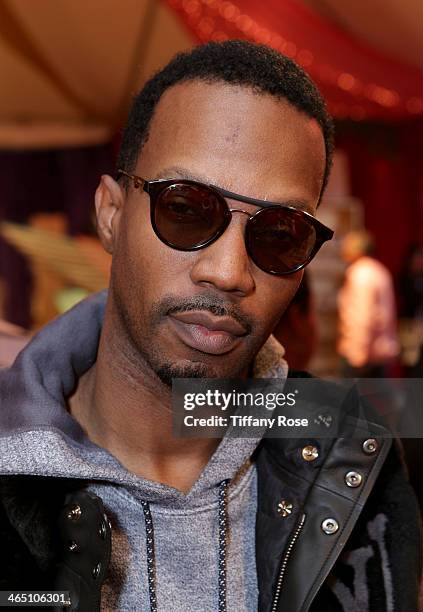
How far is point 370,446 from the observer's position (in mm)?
1212

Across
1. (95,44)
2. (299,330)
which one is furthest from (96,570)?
(95,44)

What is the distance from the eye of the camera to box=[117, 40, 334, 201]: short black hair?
3.78ft

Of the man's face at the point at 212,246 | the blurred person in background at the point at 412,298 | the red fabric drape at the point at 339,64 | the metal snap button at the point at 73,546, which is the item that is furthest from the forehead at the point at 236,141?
the blurred person in background at the point at 412,298

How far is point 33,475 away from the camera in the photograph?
1.10 metres

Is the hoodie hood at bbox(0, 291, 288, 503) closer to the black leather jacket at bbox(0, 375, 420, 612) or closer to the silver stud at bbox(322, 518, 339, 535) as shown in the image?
the black leather jacket at bbox(0, 375, 420, 612)

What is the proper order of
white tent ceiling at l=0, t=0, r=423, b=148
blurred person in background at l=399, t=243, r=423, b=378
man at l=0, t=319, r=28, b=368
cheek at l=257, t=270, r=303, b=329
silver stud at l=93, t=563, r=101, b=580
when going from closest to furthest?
silver stud at l=93, t=563, r=101, b=580 < cheek at l=257, t=270, r=303, b=329 < man at l=0, t=319, r=28, b=368 < white tent ceiling at l=0, t=0, r=423, b=148 < blurred person in background at l=399, t=243, r=423, b=378

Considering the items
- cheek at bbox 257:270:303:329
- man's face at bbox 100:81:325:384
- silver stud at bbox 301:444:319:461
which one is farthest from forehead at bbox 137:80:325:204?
silver stud at bbox 301:444:319:461

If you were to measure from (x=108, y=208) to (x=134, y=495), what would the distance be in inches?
17.7

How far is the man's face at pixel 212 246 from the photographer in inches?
43.4

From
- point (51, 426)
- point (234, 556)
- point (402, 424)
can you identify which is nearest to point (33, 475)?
point (51, 426)

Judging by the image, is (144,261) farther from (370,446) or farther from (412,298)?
(412,298)

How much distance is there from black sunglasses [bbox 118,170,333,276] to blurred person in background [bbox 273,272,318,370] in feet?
2.26

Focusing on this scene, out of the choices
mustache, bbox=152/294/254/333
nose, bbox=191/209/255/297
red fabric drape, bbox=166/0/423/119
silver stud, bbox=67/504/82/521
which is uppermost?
red fabric drape, bbox=166/0/423/119

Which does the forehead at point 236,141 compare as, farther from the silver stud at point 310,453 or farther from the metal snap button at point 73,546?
the metal snap button at point 73,546
